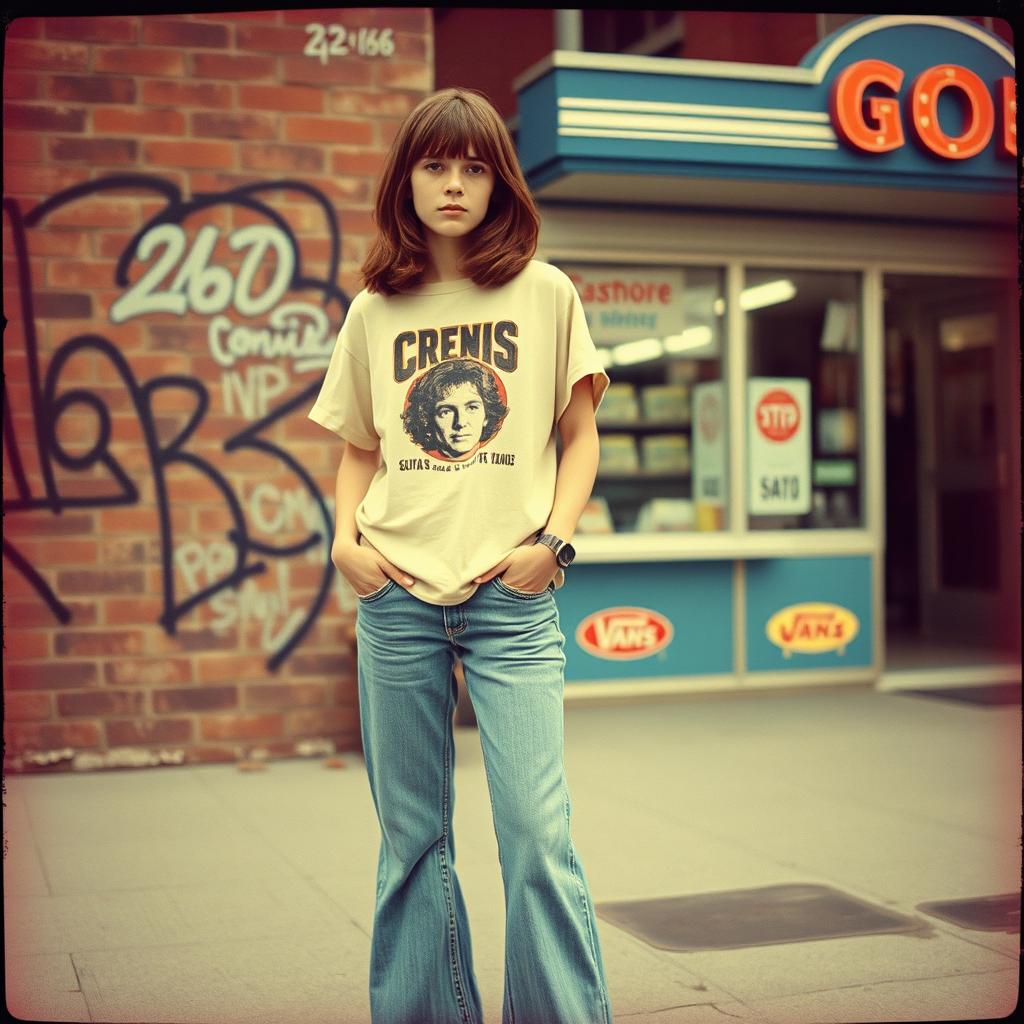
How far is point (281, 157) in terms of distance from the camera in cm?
643

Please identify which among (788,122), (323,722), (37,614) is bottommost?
(323,722)

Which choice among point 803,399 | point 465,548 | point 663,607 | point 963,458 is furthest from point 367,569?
point 963,458

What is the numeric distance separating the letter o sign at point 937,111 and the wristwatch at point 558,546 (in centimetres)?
568

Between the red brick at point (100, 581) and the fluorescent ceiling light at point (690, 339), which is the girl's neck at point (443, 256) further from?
the fluorescent ceiling light at point (690, 339)

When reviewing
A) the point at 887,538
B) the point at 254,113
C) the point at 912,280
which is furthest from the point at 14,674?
the point at 887,538

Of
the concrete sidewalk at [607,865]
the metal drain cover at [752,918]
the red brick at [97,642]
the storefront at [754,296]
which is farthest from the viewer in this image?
the storefront at [754,296]

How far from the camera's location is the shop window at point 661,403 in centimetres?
807

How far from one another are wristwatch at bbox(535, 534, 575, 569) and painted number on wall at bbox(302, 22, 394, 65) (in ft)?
14.9

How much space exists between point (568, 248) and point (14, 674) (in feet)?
12.3

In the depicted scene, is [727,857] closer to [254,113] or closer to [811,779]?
[811,779]

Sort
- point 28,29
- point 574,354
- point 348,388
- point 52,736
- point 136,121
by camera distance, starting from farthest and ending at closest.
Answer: point 136,121 < point 52,736 < point 28,29 < point 348,388 < point 574,354

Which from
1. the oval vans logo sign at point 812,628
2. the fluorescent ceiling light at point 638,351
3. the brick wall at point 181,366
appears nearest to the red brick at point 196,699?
the brick wall at point 181,366

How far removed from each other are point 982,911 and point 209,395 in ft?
13.0

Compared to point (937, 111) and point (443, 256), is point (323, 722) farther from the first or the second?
point (937, 111)
